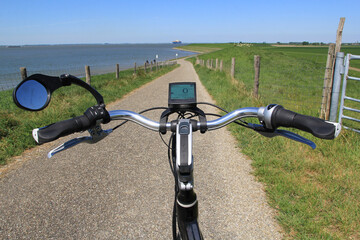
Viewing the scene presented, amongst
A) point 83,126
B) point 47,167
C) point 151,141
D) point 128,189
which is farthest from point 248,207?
point 47,167

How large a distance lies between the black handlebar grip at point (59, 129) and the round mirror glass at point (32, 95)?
0.16m

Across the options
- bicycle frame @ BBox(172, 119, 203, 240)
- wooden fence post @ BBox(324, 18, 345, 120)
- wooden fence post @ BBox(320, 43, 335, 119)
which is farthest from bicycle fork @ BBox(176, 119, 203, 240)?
wooden fence post @ BBox(320, 43, 335, 119)

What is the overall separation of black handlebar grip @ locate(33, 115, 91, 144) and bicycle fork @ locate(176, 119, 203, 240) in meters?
0.50

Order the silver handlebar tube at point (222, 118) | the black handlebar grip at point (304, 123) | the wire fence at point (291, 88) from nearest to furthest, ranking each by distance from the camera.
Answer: the black handlebar grip at point (304, 123)
the silver handlebar tube at point (222, 118)
the wire fence at point (291, 88)

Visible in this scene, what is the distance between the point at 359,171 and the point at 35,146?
5.99m

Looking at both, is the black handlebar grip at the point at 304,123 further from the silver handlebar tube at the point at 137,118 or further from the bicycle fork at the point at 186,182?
the silver handlebar tube at the point at 137,118

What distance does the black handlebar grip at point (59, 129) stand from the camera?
1.18 metres

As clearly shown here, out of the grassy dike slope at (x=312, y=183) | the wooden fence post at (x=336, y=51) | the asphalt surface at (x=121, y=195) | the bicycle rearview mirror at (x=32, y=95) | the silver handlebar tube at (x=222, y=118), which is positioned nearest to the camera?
the bicycle rearview mirror at (x=32, y=95)

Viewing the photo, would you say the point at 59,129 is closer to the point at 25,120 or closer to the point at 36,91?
the point at 36,91

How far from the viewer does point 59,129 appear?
121cm

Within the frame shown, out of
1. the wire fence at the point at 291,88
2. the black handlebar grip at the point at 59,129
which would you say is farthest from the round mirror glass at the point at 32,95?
the wire fence at the point at 291,88

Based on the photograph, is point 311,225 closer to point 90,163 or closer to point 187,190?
point 187,190

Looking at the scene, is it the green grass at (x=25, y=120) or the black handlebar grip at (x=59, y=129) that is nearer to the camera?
the black handlebar grip at (x=59, y=129)

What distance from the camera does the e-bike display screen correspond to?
151 centimetres
